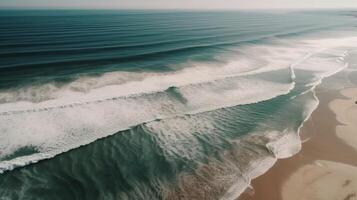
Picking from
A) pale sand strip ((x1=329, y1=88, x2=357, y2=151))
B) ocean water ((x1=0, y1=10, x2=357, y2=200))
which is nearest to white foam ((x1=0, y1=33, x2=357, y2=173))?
ocean water ((x1=0, y1=10, x2=357, y2=200))

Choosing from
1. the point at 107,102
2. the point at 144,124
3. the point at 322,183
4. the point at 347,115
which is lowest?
the point at 322,183

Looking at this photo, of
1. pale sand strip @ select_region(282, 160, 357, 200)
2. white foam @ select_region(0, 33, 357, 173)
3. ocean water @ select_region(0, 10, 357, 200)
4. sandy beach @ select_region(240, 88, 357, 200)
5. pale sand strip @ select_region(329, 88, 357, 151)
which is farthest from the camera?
pale sand strip @ select_region(329, 88, 357, 151)

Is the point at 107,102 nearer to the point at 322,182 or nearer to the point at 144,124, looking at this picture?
the point at 144,124

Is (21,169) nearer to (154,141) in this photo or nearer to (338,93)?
(154,141)

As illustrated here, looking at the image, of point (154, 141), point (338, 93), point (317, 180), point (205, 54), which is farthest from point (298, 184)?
point (205, 54)

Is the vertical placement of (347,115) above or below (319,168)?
above

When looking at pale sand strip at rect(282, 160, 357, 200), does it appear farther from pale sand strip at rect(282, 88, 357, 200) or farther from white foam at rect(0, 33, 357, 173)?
white foam at rect(0, 33, 357, 173)

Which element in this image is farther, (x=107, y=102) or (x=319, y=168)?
(x=107, y=102)

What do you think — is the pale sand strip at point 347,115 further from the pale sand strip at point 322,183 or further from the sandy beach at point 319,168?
the pale sand strip at point 322,183

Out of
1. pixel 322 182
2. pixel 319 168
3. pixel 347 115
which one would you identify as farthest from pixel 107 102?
pixel 347 115
